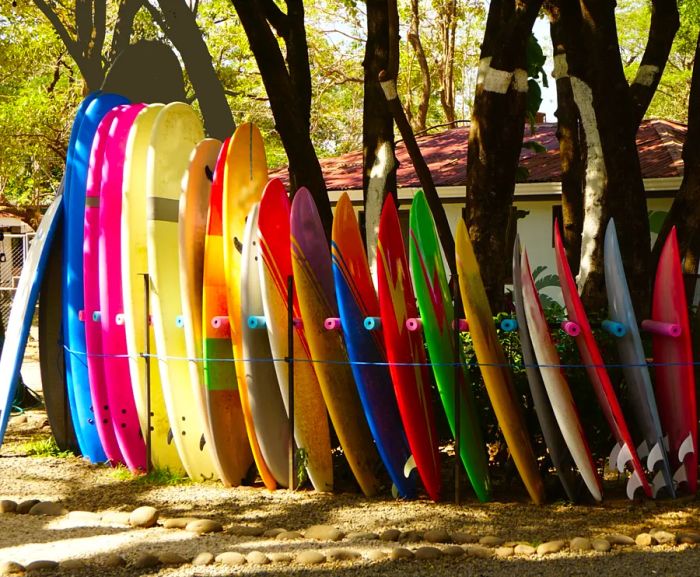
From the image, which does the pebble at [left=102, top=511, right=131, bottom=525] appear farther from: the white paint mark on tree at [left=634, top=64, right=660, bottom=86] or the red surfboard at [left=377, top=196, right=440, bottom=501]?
the white paint mark on tree at [left=634, top=64, right=660, bottom=86]

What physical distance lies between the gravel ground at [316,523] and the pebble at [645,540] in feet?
0.11

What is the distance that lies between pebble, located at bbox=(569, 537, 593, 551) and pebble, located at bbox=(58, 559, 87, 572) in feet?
6.73

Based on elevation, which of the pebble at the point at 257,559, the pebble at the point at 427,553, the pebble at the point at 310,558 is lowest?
the pebble at the point at 427,553

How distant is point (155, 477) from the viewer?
651 cm

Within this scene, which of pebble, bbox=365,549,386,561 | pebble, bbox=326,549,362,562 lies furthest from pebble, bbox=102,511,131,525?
pebble, bbox=365,549,386,561

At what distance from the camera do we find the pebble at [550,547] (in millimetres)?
4703

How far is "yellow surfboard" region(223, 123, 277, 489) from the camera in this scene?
6.18 meters

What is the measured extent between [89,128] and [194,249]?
1428 mm

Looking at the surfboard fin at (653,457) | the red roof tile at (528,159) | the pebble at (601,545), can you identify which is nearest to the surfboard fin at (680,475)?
the surfboard fin at (653,457)

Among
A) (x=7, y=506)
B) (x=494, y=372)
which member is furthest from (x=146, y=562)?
(x=494, y=372)

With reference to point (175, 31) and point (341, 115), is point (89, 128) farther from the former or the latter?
point (341, 115)

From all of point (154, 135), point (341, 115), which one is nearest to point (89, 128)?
point (154, 135)

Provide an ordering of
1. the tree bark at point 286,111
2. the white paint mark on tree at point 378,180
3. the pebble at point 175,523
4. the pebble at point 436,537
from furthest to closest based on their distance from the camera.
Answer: the white paint mark on tree at point 378,180 < the tree bark at point 286,111 < the pebble at point 175,523 < the pebble at point 436,537

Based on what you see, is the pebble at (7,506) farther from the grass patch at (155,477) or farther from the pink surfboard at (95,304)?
the pink surfboard at (95,304)
